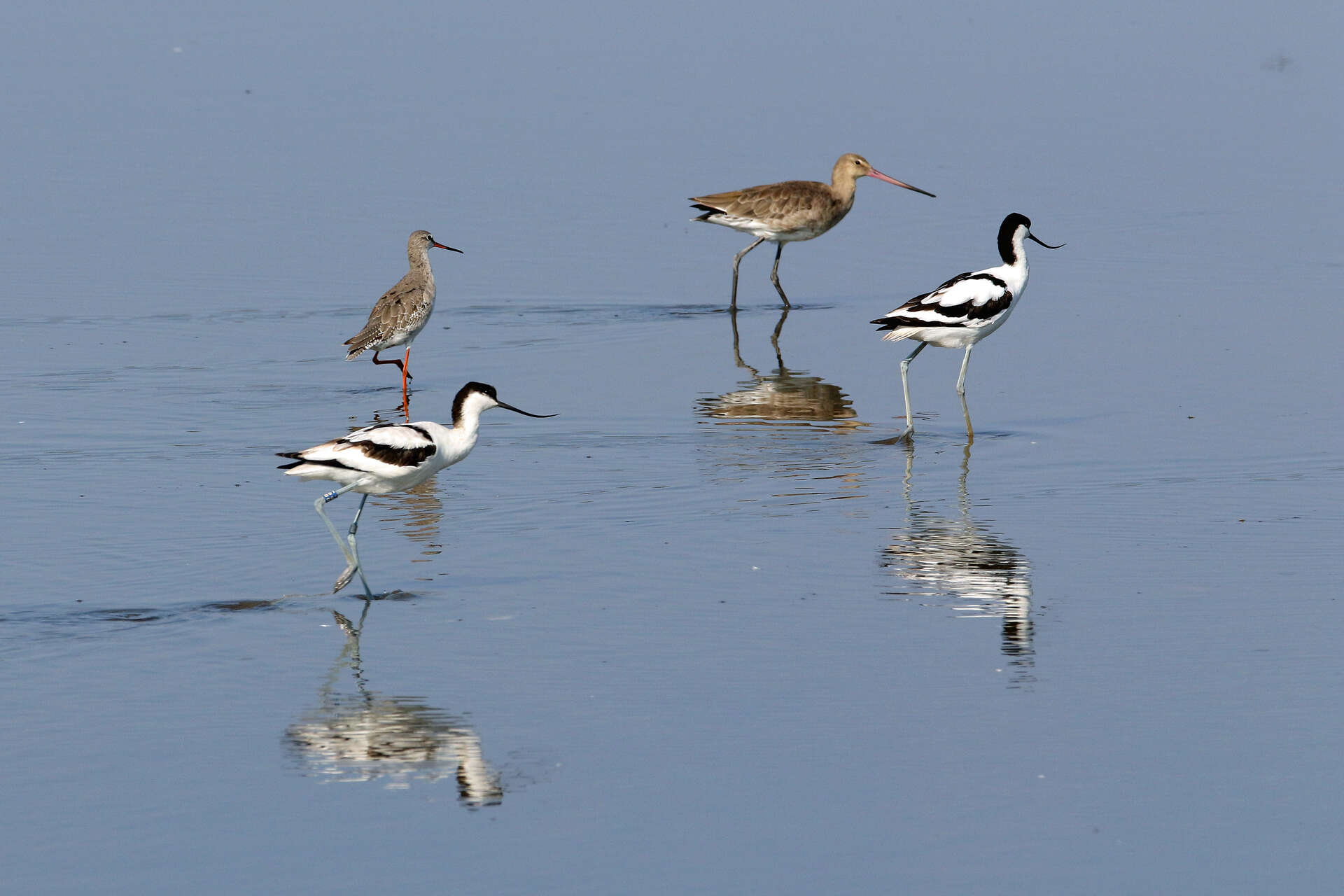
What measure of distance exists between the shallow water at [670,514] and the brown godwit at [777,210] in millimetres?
634

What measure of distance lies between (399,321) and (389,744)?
8.37 m

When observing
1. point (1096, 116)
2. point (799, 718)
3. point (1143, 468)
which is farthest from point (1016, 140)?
point (799, 718)

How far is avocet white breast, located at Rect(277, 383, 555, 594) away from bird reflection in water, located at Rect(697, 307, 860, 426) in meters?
4.29

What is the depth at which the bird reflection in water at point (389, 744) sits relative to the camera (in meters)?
7.25

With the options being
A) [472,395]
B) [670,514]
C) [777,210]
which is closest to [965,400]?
[670,514]

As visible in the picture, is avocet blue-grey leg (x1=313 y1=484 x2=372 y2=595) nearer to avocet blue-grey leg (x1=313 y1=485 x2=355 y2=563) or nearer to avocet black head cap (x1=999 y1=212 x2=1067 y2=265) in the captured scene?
avocet blue-grey leg (x1=313 y1=485 x2=355 y2=563)

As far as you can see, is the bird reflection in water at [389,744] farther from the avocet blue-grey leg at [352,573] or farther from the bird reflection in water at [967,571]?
the bird reflection in water at [967,571]

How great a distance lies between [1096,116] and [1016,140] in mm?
2479

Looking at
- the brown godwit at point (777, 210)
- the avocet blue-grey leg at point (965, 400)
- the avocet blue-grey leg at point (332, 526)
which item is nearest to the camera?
the avocet blue-grey leg at point (332, 526)

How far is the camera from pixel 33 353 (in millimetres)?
15867

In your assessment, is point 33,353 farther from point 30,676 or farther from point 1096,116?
point 1096,116

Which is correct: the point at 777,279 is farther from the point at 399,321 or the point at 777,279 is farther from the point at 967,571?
the point at 967,571

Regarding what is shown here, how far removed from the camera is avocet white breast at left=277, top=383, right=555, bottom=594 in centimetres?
970

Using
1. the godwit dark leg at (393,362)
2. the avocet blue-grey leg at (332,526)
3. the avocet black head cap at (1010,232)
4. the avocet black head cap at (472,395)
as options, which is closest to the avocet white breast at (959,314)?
the avocet black head cap at (1010,232)
